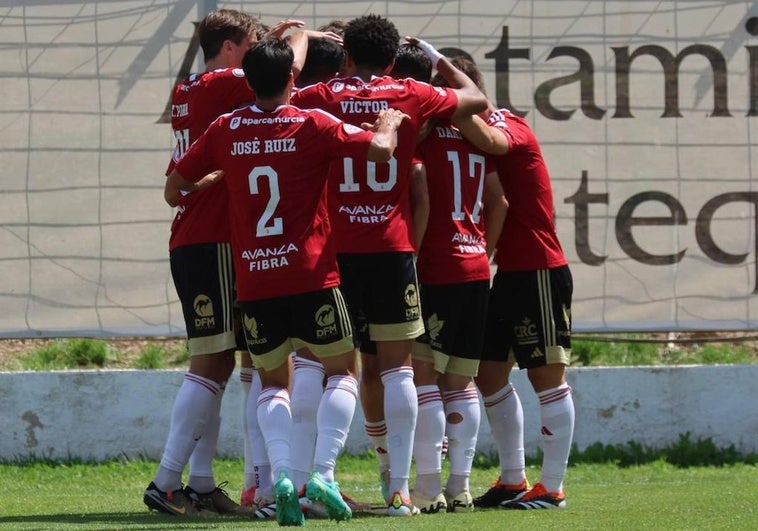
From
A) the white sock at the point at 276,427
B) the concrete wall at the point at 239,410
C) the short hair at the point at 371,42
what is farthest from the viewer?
the concrete wall at the point at 239,410

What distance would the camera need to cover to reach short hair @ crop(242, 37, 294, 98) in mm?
5730

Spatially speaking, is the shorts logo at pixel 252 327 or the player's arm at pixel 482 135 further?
the player's arm at pixel 482 135

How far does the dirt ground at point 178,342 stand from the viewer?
9680mm

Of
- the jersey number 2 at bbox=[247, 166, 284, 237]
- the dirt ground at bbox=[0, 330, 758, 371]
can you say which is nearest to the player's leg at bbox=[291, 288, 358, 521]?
the jersey number 2 at bbox=[247, 166, 284, 237]

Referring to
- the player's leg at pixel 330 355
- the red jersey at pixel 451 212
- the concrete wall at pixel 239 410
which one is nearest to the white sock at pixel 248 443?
the player's leg at pixel 330 355

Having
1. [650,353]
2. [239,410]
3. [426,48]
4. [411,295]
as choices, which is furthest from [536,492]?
[650,353]

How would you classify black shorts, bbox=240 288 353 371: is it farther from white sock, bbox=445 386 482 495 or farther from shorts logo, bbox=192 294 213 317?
white sock, bbox=445 386 482 495

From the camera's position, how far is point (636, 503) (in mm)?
6672

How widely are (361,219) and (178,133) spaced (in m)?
1.21

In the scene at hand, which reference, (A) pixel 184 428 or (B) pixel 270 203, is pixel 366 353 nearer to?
(A) pixel 184 428

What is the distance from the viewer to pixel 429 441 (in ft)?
21.1

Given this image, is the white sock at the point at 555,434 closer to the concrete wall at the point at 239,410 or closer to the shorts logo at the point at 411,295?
the shorts logo at the point at 411,295

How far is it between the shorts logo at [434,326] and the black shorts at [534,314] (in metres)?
0.46

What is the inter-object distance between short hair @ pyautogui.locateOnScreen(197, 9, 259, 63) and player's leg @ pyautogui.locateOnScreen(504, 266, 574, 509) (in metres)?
1.82
